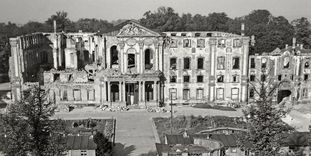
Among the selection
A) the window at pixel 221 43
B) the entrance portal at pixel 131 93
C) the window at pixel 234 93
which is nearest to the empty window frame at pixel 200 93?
the window at pixel 234 93

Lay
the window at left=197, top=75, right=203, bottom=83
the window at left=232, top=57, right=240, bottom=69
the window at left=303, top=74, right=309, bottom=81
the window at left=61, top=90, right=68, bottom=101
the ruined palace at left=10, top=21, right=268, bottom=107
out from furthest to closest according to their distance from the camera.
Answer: the window at left=303, top=74, right=309, bottom=81
the window at left=197, top=75, right=203, bottom=83
the window at left=232, top=57, right=240, bottom=69
the window at left=61, top=90, right=68, bottom=101
the ruined palace at left=10, top=21, right=268, bottom=107

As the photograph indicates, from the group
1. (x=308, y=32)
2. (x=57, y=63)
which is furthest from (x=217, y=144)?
(x=308, y=32)

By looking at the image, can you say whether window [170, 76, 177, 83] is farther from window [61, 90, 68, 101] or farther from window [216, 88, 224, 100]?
window [61, 90, 68, 101]

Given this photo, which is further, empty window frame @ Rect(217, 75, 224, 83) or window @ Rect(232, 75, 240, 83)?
empty window frame @ Rect(217, 75, 224, 83)

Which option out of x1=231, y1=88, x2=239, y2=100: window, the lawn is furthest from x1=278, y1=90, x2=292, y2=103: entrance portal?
the lawn

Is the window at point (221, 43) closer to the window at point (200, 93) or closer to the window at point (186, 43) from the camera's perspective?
the window at point (186, 43)

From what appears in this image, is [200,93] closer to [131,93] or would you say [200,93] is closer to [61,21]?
[131,93]

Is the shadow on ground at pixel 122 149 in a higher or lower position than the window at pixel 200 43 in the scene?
lower
